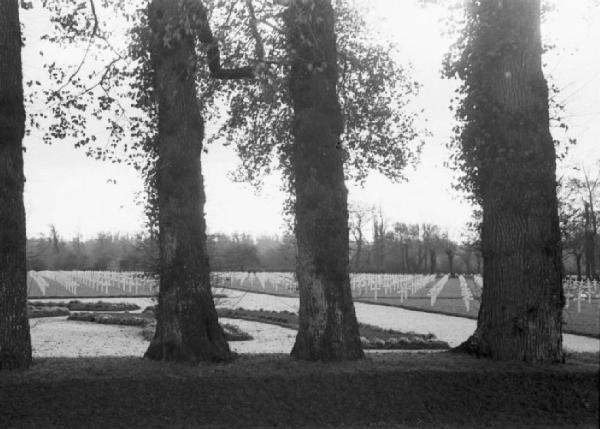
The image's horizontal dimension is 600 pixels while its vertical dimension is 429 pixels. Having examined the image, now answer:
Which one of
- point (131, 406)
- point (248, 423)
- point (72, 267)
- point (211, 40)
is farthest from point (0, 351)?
point (72, 267)

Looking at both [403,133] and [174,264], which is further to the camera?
[403,133]

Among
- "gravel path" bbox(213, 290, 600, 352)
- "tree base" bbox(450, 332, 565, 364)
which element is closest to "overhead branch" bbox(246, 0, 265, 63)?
"tree base" bbox(450, 332, 565, 364)

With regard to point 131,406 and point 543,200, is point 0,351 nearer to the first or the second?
point 131,406

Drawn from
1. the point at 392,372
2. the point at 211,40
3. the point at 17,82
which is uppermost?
the point at 211,40

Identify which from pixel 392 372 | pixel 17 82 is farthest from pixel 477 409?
pixel 17 82

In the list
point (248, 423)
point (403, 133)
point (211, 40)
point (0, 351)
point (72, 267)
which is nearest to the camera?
point (248, 423)

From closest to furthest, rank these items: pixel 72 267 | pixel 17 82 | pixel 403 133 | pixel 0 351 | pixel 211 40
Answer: pixel 0 351 < pixel 17 82 < pixel 211 40 < pixel 403 133 < pixel 72 267

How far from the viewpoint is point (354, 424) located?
24.4 feet

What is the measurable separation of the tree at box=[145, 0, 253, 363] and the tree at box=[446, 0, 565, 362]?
11.8 feet

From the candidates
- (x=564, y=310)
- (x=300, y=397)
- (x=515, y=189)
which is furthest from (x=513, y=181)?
(x=564, y=310)

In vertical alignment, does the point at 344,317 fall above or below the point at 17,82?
below

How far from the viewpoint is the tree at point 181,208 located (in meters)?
9.18

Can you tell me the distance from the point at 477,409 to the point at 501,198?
2.82m

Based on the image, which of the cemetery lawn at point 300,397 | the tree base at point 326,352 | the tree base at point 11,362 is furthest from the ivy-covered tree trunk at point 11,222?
the tree base at point 326,352
